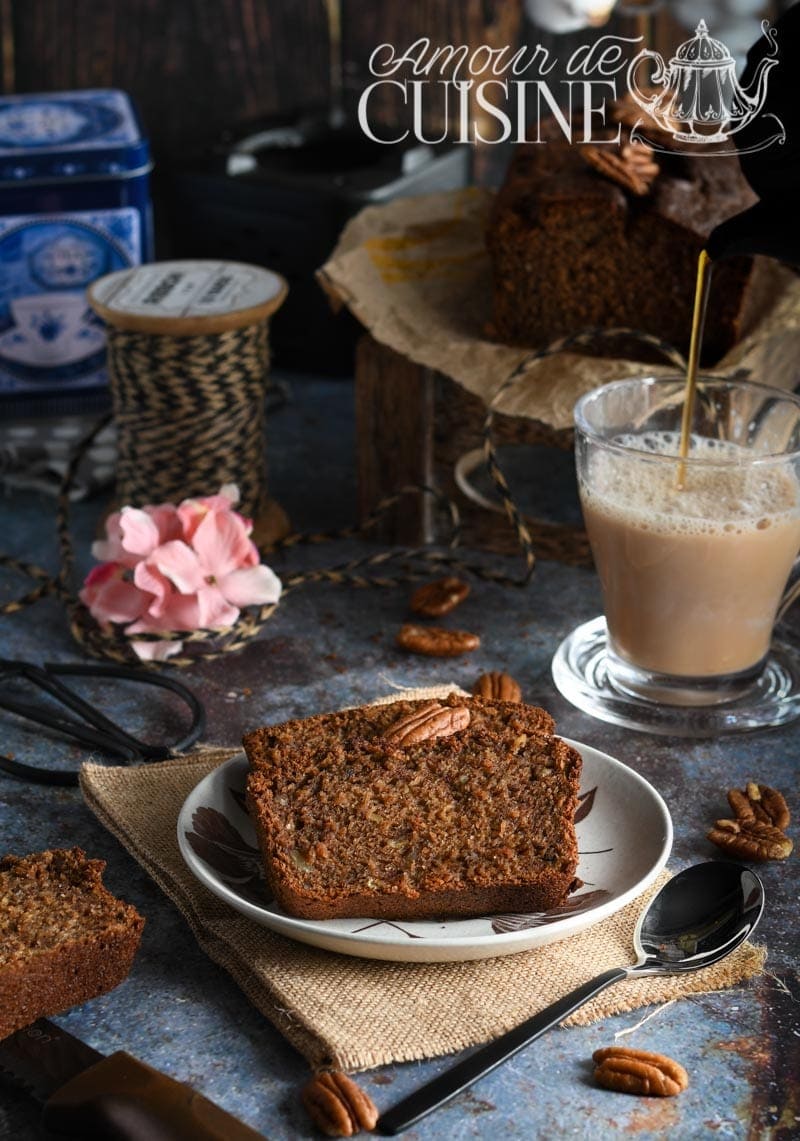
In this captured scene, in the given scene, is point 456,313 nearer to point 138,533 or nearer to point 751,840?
point 138,533

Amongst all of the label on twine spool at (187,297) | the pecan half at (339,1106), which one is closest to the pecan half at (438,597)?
the label on twine spool at (187,297)

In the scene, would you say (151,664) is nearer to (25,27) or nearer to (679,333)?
(679,333)

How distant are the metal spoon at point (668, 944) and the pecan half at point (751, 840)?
0.05 meters

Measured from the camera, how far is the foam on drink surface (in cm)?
126

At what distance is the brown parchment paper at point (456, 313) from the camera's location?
4.91 ft

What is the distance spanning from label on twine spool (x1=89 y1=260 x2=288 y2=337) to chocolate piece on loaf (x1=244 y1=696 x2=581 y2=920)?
0.58 m

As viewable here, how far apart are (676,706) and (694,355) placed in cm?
32

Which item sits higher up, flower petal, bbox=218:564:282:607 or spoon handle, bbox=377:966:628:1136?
flower petal, bbox=218:564:282:607

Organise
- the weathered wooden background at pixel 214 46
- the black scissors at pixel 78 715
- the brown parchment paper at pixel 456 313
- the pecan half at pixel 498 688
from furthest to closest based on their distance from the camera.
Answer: the weathered wooden background at pixel 214 46
the brown parchment paper at pixel 456 313
the pecan half at pixel 498 688
the black scissors at pixel 78 715

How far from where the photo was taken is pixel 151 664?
1.42 m

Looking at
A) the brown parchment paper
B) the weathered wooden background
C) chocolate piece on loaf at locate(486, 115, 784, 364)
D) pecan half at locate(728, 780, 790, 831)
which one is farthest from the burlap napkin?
the weathered wooden background

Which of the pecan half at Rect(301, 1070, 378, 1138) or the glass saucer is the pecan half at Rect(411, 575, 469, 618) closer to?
Answer: the glass saucer

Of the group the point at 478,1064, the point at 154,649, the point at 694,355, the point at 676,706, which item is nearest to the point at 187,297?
the point at 154,649

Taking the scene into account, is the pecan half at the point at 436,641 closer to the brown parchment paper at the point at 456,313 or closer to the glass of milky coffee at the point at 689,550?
the glass of milky coffee at the point at 689,550
